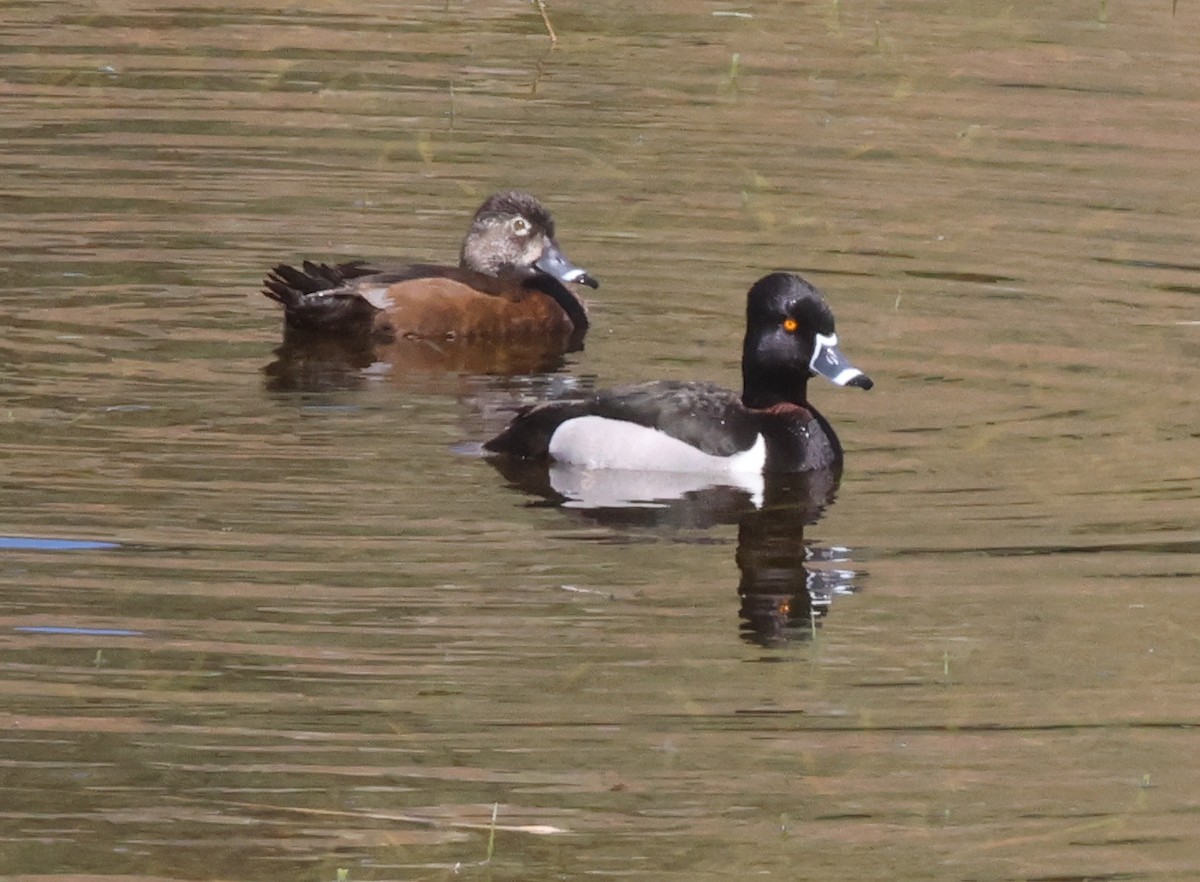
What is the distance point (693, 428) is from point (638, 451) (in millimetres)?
235

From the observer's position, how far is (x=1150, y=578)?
8.49 m

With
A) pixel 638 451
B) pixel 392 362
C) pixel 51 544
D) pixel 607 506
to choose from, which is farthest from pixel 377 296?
pixel 51 544

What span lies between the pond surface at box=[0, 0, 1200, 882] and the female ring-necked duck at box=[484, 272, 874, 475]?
12.3 inches

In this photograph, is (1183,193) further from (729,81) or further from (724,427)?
(724,427)

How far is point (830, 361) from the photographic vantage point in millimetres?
10336

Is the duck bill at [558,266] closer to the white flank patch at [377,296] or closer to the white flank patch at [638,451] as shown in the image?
the white flank patch at [377,296]

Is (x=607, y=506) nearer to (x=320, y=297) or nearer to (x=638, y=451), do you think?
(x=638, y=451)

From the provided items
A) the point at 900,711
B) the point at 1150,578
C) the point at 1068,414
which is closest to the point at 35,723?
the point at 900,711

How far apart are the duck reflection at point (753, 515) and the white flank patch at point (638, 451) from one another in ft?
0.14

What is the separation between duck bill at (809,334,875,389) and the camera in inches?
404

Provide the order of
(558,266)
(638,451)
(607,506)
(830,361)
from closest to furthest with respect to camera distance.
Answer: (607,506) < (638,451) < (830,361) < (558,266)

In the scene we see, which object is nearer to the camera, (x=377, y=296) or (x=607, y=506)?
(x=607, y=506)

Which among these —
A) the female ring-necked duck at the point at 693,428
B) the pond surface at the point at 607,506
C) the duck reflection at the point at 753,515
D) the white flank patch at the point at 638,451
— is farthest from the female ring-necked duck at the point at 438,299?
the white flank patch at the point at 638,451

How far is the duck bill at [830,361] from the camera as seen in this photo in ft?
33.7
